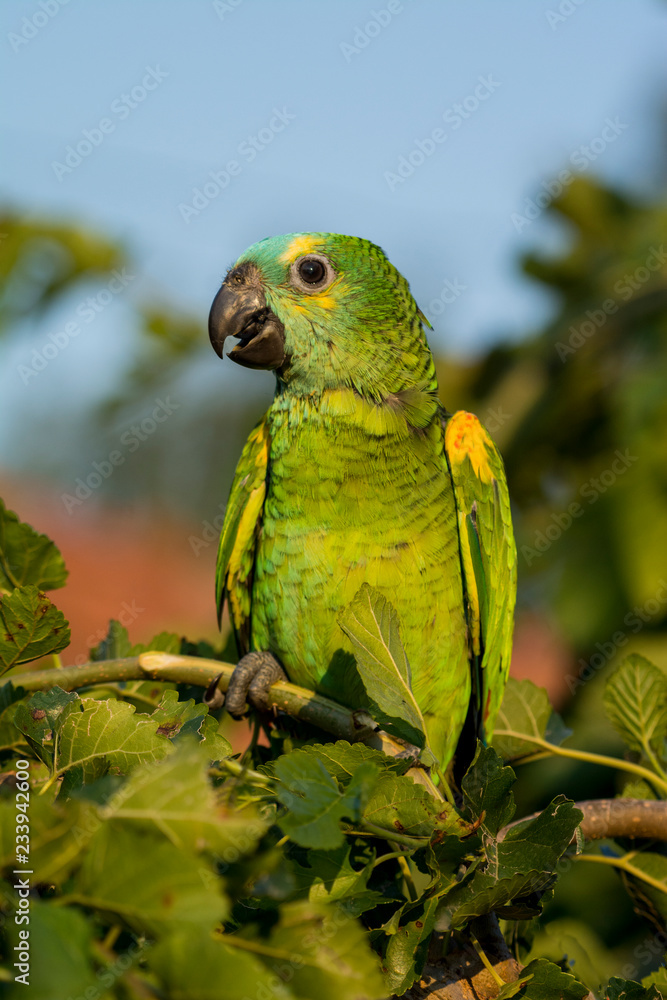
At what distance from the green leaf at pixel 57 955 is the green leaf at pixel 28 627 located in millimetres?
664

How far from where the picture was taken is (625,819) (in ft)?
5.34

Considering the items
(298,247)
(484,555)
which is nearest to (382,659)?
(484,555)

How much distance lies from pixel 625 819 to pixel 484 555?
0.98 meters

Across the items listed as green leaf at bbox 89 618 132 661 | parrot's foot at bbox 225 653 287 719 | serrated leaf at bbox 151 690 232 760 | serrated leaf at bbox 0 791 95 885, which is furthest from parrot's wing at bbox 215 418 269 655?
serrated leaf at bbox 0 791 95 885

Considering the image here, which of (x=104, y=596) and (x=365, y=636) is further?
(x=104, y=596)

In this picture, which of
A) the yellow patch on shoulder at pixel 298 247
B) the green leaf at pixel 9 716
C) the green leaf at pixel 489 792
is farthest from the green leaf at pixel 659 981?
the yellow patch on shoulder at pixel 298 247

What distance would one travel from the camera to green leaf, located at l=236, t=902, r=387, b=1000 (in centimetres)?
80

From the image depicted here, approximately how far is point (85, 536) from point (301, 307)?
24153 mm

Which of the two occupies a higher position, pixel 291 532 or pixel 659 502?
pixel 659 502

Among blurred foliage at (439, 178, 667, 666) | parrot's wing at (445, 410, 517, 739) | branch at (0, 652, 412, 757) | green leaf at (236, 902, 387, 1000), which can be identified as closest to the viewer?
green leaf at (236, 902, 387, 1000)

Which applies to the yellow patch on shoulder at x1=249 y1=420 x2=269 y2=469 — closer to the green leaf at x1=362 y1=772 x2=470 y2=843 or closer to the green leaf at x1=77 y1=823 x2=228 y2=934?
the green leaf at x1=362 y1=772 x2=470 y2=843

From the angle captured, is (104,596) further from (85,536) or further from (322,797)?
(322,797)

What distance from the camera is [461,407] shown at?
3.77 metres

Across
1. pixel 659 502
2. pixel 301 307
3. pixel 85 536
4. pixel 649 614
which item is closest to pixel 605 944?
pixel 649 614
